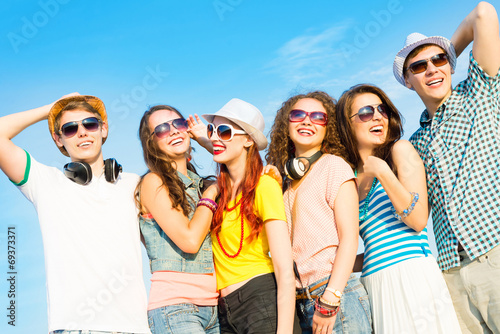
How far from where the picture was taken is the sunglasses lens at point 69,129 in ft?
16.8

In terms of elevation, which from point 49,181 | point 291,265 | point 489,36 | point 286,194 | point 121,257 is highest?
point 489,36

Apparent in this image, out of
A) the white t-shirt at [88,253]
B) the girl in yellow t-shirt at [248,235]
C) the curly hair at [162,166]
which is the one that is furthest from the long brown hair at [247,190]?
the white t-shirt at [88,253]

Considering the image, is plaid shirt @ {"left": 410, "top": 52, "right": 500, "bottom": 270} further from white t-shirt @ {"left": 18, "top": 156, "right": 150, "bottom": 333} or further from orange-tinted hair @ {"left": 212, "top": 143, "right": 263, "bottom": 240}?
white t-shirt @ {"left": 18, "top": 156, "right": 150, "bottom": 333}

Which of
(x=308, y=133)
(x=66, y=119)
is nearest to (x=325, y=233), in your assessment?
(x=308, y=133)

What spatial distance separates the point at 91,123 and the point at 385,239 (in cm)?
365

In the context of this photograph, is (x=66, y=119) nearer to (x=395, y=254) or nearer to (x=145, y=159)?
(x=145, y=159)

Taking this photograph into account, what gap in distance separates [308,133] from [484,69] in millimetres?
2218

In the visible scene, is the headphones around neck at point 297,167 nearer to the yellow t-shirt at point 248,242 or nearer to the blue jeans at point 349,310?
the yellow t-shirt at point 248,242

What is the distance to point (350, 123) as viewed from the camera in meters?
5.59

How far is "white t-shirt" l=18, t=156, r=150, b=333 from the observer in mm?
4418

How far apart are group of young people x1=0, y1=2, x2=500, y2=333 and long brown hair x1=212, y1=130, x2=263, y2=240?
17 mm

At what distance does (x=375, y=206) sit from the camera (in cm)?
516

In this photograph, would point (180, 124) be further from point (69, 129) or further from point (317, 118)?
point (317, 118)

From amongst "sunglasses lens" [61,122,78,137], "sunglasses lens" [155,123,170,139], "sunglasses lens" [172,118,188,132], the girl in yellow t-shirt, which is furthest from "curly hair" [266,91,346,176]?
"sunglasses lens" [61,122,78,137]
